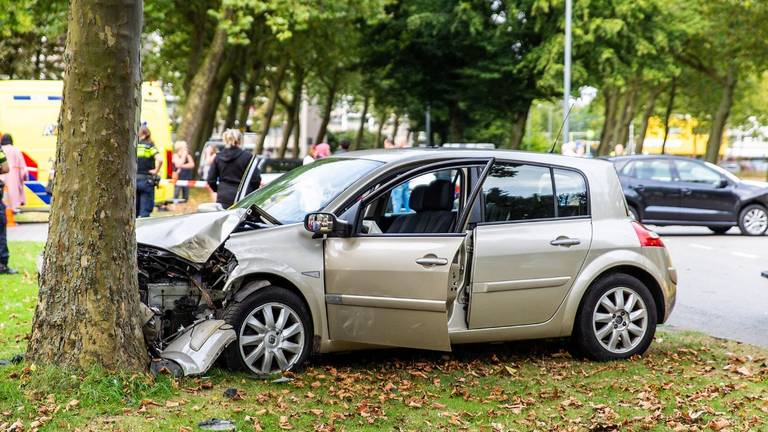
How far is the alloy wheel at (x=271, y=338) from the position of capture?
6.79m

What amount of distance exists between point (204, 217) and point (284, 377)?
1212 mm

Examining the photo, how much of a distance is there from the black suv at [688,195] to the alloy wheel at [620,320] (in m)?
13.0

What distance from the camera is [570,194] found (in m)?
7.88

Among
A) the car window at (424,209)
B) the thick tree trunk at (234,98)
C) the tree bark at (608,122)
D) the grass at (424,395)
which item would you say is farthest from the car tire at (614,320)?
the tree bark at (608,122)

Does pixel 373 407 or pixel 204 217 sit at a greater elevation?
pixel 204 217

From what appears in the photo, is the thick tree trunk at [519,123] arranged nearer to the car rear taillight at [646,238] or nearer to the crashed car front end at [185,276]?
the car rear taillight at [646,238]

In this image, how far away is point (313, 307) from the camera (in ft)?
22.8

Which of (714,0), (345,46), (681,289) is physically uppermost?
(714,0)

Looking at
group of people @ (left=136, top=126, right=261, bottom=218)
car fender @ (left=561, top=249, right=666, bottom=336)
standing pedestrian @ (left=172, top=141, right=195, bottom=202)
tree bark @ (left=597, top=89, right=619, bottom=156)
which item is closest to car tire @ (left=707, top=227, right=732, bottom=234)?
group of people @ (left=136, top=126, right=261, bottom=218)

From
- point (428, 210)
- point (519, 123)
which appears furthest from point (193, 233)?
point (519, 123)

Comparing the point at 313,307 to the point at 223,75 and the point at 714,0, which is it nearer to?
the point at 223,75

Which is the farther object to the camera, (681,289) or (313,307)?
(681,289)

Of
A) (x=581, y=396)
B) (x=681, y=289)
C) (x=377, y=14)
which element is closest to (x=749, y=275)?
(x=681, y=289)

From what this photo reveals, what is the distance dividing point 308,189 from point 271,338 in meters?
1.31
